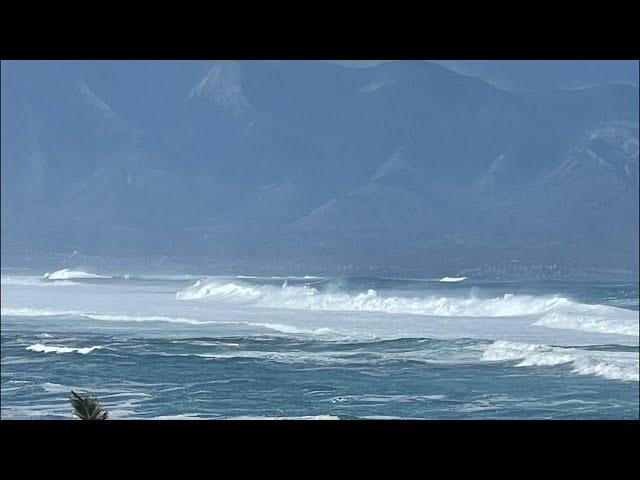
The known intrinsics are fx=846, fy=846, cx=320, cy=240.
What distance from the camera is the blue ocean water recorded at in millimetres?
8102

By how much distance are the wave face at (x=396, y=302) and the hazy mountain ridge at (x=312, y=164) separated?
2.56 feet

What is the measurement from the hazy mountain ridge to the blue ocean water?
0.74 metres

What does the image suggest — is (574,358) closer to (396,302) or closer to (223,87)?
(396,302)

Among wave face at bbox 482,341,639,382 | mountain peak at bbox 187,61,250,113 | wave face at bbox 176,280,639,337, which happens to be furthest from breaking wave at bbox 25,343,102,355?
wave face at bbox 482,341,639,382

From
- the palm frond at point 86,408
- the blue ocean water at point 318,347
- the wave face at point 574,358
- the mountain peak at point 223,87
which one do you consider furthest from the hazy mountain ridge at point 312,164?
the palm frond at point 86,408

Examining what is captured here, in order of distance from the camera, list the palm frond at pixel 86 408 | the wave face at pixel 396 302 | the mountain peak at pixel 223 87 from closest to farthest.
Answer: the palm frond at pixel 86 408 < the wave face at pixel 396 302 < the mountain peak at pixel 223 87

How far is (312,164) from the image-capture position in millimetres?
10883

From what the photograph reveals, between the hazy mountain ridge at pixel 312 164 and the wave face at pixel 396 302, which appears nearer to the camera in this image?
the wave face at pixel 396 302

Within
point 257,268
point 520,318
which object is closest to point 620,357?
point 520,318

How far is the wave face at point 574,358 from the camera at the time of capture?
27.8ft

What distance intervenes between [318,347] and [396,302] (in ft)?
4.07

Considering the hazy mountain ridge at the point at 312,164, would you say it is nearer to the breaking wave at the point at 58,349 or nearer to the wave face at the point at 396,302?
the wave face at the point at 396,302

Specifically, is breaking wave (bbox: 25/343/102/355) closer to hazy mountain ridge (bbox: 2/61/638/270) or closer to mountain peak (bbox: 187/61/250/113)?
hazy mountain ridge (bbox: 2/61/638/270)
